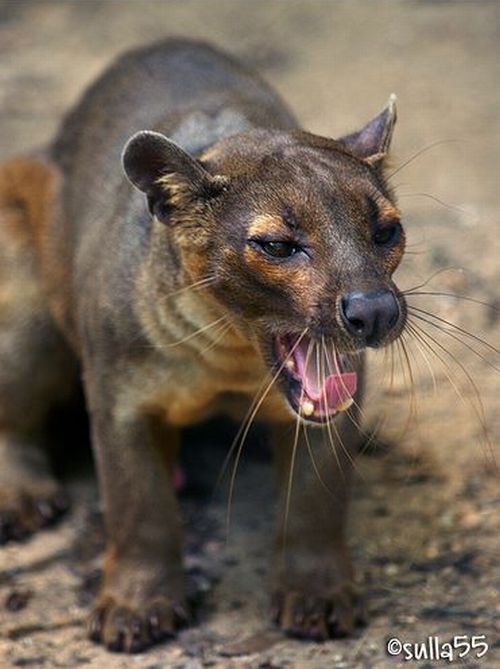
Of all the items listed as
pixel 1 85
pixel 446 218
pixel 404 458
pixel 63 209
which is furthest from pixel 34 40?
pixel 404 458

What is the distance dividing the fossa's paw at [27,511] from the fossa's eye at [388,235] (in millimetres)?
2340

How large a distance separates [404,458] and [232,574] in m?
1.15

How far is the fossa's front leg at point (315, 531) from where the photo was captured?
552cm

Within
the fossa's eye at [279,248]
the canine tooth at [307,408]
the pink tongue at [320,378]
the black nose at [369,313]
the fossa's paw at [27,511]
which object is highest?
the fossa's eye at [279,248]

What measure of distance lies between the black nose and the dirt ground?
0.60 metres

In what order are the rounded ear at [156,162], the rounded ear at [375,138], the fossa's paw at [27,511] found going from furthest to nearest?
the fossa's paw at [27,511], the rounded ear at [375,138], the rounded ear at [156,162]

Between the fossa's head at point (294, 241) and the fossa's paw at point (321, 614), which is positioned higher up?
the fossa's head at point (294, 241)

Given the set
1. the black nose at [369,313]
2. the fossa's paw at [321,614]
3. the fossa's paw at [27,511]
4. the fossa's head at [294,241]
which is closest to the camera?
the black nose at [369,313]

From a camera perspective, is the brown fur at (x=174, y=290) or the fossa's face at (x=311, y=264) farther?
the brown fur at (x=174, y=290)

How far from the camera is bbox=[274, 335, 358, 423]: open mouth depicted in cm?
482

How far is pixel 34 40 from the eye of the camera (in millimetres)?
11945

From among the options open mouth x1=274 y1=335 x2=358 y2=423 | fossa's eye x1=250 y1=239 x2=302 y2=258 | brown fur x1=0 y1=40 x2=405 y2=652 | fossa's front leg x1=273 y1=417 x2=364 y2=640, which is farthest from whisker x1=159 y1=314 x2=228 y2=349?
fossa's front leg x1=273 y1=417 x2=364 y2=640

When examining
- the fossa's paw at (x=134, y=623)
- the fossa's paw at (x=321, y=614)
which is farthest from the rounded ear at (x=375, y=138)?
the fossa's paw at (x=134, y=623)

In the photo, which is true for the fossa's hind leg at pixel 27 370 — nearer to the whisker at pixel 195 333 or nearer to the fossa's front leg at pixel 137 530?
the fossa's front leg at pixel 137 530
